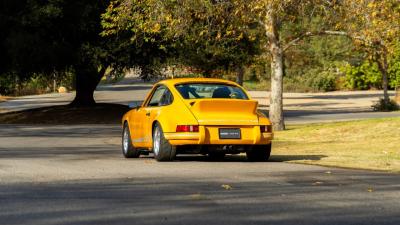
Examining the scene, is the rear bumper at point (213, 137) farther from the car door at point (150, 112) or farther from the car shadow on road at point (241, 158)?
the car shadow on road at point (241, 158)

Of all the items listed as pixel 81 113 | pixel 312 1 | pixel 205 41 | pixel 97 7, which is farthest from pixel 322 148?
pixel 81 113

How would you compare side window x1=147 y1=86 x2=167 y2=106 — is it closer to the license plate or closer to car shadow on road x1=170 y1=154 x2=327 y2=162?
car shadow on road x1=170 y1=154 x2=327 y2=162

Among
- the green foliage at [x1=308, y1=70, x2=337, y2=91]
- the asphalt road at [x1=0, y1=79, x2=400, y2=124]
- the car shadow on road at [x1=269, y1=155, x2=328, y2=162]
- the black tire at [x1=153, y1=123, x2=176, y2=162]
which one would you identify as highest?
the black tire at [x1=153, y1=123, x2=176, y2=162]

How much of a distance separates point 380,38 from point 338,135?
2939 millimetres

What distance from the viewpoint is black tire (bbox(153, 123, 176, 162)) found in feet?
48.1

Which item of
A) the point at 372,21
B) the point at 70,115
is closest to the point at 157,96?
the point at 372,21

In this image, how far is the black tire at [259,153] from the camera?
1523 centimetres

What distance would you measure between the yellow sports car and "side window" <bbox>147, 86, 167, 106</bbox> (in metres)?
0.23

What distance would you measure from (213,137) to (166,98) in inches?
57.8

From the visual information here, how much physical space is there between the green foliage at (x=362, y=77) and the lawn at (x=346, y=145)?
47365 millimetres

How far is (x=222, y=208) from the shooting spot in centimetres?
877

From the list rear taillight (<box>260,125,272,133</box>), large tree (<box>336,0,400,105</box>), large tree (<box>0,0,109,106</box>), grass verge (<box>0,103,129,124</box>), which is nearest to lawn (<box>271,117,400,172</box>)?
rear taillight (<box>260,125,272,133</box>)

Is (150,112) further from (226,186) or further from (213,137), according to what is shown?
(226,186)

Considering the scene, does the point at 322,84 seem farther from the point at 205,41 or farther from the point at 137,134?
the point at 137,134
